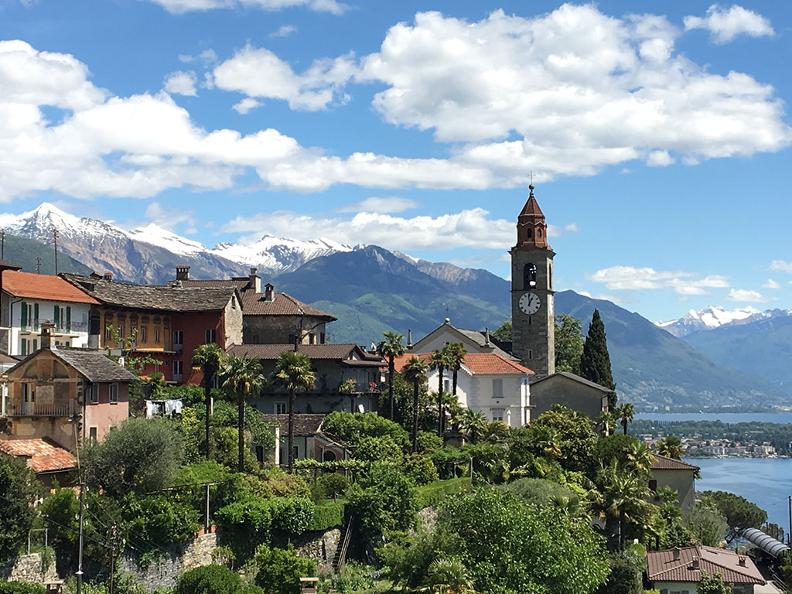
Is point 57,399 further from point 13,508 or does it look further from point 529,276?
point 529,276

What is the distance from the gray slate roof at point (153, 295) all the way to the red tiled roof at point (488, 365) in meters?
16.1

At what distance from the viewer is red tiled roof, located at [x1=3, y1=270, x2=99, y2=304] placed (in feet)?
200

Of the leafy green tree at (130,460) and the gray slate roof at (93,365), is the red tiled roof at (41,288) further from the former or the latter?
the leafy green tree at (130,460)

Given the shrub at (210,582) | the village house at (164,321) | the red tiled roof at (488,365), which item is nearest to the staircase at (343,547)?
the shrub at (210,582)

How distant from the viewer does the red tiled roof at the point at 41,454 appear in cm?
4447

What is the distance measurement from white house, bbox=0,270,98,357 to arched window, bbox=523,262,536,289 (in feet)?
149

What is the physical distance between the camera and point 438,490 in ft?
199

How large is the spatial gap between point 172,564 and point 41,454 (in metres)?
7.78

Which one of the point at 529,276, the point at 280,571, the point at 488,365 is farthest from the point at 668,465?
the point at 280,571

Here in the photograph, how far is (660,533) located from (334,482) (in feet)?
71.7

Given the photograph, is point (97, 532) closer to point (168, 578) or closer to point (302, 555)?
point (168, 578)

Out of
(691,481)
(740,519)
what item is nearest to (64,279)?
(691,481)

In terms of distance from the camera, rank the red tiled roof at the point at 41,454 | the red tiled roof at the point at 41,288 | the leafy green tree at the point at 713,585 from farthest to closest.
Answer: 1. the red tiled roof at the point at 41,288
2. the leafy green tree at the point at 713,585
3. the red tiled roof at the point at 41,454

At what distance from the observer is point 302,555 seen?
50719mm
